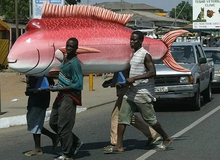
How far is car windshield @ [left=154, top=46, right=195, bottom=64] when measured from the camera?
46.6ft

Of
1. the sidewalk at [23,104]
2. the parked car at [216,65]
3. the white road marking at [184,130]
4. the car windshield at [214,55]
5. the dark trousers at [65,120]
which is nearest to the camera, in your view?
the dark trousers at [65,120]

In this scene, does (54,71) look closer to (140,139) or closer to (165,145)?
(165,145)

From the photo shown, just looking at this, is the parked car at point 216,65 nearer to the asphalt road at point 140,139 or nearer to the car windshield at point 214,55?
the car windshield at point 214,55

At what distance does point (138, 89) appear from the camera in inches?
305

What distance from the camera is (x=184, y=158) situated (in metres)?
7.74

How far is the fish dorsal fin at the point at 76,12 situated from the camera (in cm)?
729

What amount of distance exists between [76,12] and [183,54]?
7.45 meters

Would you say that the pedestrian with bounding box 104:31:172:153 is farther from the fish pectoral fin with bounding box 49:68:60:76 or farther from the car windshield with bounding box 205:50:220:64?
the car windshield with bounding box 205:50:220:64

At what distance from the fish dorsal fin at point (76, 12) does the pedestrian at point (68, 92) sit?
48 cm

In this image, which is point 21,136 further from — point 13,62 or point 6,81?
point 6,81

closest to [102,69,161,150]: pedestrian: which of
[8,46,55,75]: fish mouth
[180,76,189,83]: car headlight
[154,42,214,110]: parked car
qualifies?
[8,46,55,75]: fish mouth

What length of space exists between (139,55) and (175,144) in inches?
79.4

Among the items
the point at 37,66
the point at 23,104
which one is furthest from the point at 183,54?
the point at 37,66

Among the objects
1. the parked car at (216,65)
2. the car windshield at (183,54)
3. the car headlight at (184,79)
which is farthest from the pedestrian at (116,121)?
the parked car at (216,65)
